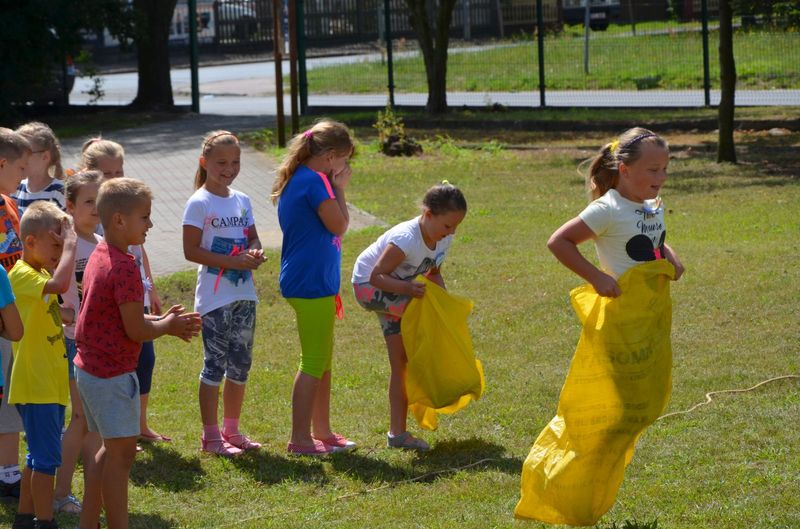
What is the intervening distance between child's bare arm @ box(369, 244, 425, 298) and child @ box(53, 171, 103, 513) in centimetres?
137

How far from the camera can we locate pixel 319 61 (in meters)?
27.4

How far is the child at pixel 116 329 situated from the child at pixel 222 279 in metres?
1.29

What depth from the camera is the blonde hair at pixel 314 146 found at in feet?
19.0

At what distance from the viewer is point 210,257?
5734mm

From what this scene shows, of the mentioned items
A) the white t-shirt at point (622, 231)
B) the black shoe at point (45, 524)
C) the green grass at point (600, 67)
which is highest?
the green grass at point (600, 67)

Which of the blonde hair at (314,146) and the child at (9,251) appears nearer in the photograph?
the child at (9,251)

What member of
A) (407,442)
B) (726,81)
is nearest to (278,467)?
(407,442)

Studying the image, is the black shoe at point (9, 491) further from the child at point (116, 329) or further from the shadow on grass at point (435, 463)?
the shadow on grass at point (435, 463)

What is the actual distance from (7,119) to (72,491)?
1713 cm

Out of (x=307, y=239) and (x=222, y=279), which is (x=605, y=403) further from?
(x=222, y=279)

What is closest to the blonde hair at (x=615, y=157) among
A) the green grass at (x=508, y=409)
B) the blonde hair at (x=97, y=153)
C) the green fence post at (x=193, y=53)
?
the green grass at (x=508, y=409)

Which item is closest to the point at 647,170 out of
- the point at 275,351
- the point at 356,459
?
the point at 356,459

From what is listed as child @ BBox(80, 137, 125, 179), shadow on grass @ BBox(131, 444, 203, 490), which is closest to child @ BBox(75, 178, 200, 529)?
shadow on grass @ BBox(131, 444, 203, 490)

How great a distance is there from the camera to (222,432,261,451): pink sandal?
19.5 ft
